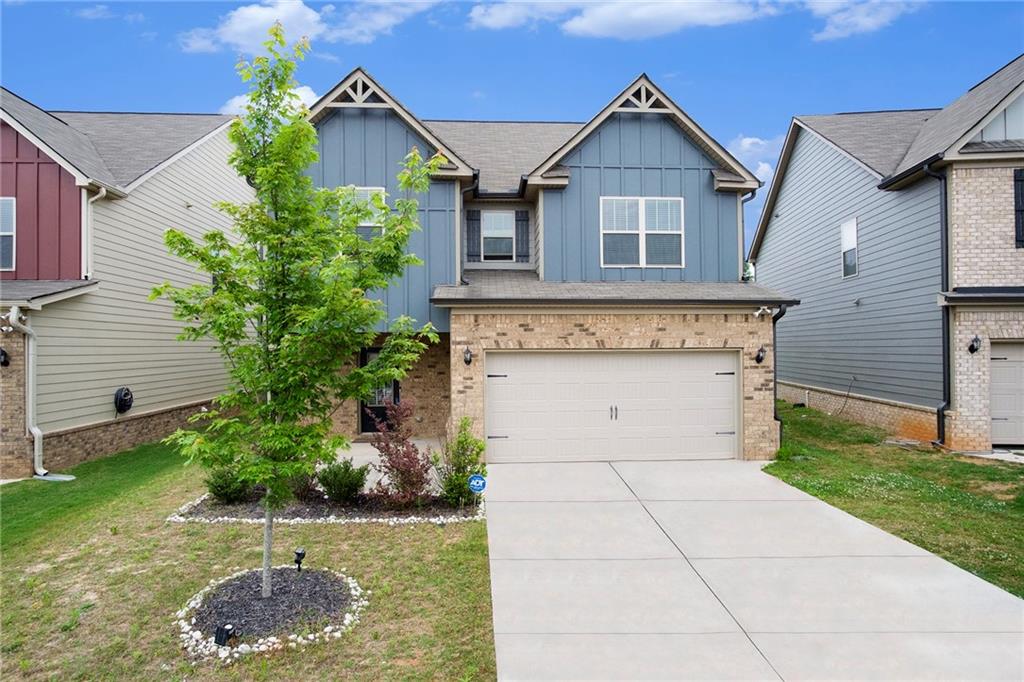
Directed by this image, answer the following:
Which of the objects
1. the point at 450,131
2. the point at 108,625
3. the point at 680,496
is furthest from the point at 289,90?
the point at 450,131

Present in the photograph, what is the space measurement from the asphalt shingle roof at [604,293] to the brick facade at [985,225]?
394cm

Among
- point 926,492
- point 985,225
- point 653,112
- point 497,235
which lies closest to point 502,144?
point 497,235

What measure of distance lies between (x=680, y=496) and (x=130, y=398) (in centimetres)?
1125

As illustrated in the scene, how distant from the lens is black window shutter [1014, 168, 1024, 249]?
38.3 feet

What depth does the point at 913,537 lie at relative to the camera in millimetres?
6711

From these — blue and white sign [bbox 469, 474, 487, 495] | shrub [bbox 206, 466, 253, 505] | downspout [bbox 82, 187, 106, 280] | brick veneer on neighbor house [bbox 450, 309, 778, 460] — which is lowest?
shrub [bbox 206, 466, 253, 505]

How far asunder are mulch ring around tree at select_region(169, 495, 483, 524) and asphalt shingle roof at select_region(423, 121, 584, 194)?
24.8 ft

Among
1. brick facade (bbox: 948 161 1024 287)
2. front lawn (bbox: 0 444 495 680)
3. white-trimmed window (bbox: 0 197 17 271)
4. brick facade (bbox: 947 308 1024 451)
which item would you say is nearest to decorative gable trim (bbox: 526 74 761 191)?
brick facade (bbox: 948 161 1024 287)

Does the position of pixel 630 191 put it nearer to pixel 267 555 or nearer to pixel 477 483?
pixel 477 483

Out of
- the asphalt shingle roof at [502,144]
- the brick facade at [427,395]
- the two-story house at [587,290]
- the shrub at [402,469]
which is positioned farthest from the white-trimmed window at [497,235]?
the shrub at [402,469]

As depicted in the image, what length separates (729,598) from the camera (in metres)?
5.14

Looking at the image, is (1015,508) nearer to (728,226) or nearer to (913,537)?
(913,537)

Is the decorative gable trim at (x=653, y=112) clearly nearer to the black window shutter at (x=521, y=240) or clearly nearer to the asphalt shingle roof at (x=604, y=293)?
the black window shutter at (x=521, y=240)

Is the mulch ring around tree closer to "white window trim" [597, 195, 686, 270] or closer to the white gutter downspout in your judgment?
the white gutter downspout
